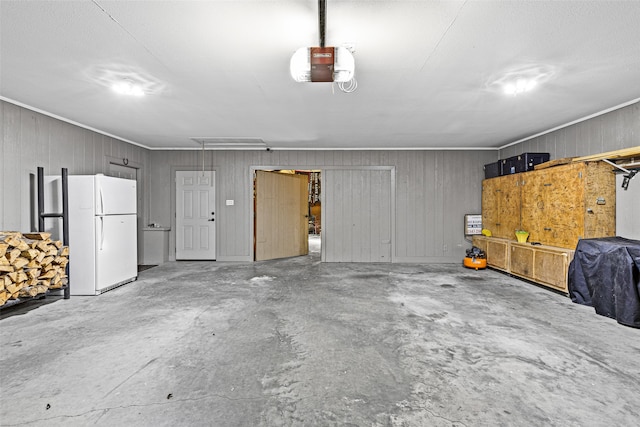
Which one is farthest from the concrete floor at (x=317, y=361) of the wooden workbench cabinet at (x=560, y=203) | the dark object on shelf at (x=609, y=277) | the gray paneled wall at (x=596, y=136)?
the gray paneled wall at (x=596, y=136)

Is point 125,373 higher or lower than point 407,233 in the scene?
lower

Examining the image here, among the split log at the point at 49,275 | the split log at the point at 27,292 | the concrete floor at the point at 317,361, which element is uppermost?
the split log at the point at 49,275

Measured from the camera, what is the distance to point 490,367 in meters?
2.32

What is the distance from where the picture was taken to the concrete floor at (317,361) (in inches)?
71.6

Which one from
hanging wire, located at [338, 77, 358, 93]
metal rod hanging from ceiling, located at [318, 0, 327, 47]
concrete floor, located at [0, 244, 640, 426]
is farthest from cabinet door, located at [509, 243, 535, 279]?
metal rod hanging from ceiling, located at [318, 0, 327, 47]

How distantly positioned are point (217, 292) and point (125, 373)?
2167mm

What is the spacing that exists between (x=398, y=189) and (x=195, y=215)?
4602mm

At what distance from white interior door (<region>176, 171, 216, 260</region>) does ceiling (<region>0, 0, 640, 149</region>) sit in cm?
220

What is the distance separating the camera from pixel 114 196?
4.52 meters

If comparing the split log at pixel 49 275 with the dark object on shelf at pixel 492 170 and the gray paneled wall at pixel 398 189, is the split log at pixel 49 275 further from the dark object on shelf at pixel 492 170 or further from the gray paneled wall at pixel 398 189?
the dark object on shelf at pixel 492 170

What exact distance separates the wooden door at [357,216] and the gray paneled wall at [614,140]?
312 centimetres

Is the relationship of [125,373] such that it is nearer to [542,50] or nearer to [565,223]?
[542,50]

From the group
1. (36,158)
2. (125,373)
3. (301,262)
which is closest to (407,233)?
(301,262)

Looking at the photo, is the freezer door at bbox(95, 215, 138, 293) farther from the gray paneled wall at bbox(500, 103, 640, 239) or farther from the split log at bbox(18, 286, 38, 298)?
the gray paneled wall at bbox(500, 103, 640, 239)
